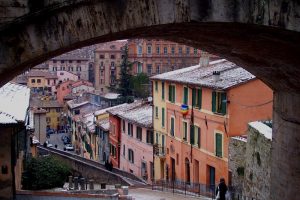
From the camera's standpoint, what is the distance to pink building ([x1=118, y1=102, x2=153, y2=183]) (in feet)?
115

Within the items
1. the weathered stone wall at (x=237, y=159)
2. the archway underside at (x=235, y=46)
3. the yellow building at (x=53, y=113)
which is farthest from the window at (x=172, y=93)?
the yellow building at (x=53, y=113)

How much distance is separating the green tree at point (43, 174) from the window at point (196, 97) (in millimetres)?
8606

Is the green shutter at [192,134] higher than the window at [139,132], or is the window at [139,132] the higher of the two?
the green shutter at [192,134]

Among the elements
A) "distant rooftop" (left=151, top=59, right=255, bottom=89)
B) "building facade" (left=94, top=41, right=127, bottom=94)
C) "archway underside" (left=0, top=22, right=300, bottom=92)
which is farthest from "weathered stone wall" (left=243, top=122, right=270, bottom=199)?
"building facade" (left=94, top=41, right=127, bottom=94)

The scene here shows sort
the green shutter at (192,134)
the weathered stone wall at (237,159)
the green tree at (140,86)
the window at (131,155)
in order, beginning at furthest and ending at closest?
the green tree at (140,86)
the window at (131,155)
the green shutter at (192,134)
the weathered stone wall at (237,159)

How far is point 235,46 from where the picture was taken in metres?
6.90

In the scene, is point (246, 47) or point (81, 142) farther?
point (81, 142)

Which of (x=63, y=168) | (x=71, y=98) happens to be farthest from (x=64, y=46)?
(x=71, y=98)

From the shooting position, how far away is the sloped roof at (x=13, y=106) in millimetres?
15819

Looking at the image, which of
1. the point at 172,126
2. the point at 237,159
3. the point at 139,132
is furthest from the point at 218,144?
the point at 139,132

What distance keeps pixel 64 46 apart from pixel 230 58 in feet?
12.4

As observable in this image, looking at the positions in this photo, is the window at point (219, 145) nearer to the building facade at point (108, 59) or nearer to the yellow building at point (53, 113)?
the yellow building at point (53, 113)

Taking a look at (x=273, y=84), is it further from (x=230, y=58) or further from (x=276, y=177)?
(x=276, y=177)

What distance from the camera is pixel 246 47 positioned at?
267 inches
